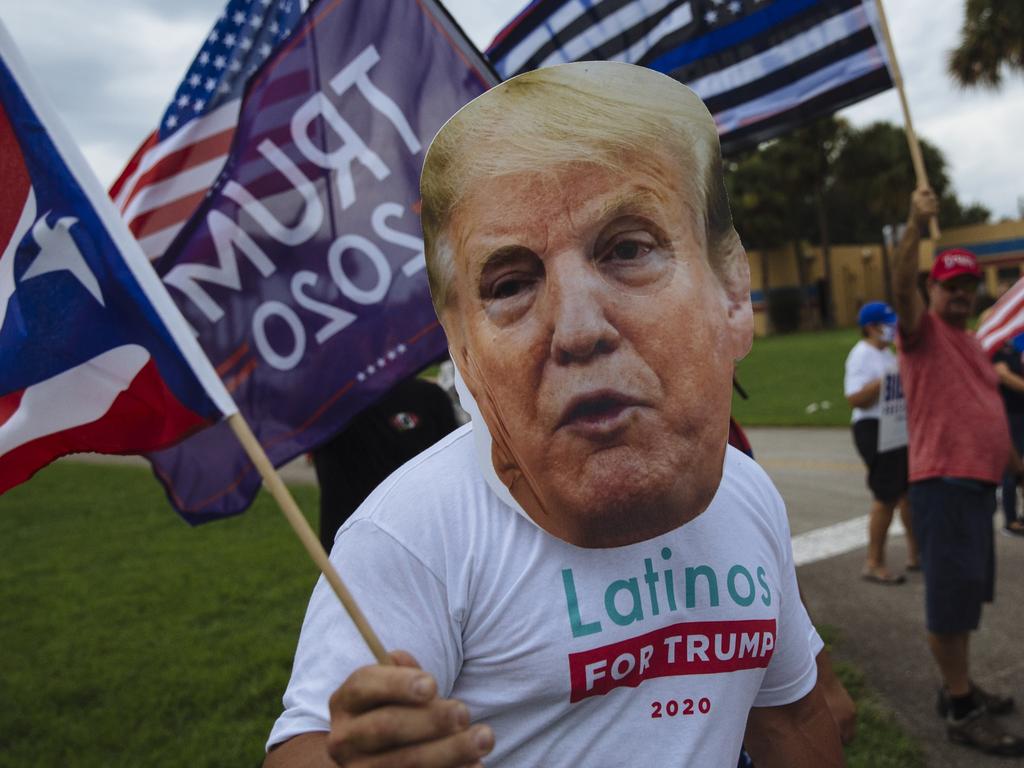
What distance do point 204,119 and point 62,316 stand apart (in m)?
1.93

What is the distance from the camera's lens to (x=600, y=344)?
3.83 ft

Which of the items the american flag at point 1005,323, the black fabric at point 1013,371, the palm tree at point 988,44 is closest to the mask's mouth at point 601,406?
the american flag at point 1005,323

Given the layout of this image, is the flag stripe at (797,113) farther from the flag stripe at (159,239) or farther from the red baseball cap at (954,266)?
the flag stripe at (159,239)

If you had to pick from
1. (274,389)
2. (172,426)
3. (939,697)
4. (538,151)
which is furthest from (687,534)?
(939,697)

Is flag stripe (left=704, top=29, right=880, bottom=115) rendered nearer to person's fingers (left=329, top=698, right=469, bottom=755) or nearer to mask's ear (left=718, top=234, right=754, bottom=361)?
mask's ear (left=718, top=234, right=754, bottom=361)

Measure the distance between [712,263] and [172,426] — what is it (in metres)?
0.96

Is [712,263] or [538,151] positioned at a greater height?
[538,151]

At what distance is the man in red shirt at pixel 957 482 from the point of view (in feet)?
11.6

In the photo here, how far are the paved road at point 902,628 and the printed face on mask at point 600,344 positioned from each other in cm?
299

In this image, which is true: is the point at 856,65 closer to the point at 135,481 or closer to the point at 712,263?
the point at 712,263

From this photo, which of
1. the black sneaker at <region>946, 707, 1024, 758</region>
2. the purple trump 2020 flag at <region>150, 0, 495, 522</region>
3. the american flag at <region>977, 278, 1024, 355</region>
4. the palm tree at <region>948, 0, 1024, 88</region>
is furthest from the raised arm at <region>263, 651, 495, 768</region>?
the palm tree at <region>948, 0, 1024, 88</region>

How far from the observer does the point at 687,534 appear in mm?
1354

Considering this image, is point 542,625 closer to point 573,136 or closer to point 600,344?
point 600,344

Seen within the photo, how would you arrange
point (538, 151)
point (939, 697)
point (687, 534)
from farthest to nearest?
point (939, 697) → point (687, 534) → point (538, 151)
